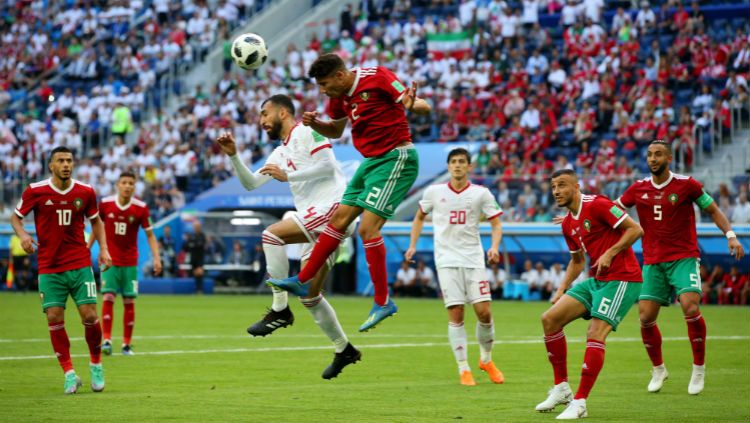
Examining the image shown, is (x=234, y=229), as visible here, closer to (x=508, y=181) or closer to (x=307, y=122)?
(x=508, y=181)

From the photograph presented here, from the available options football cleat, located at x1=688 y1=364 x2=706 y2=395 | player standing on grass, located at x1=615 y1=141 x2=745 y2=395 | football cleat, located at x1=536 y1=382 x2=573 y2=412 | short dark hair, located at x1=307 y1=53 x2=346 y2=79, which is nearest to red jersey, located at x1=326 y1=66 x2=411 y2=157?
short dark hair, located at x1=307 y1=53 x2=346 y2=79

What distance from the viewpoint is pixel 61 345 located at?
44.8ft

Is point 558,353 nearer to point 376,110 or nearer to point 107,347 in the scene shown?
point 376,110

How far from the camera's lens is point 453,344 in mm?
14531

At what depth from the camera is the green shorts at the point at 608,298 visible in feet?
37.6

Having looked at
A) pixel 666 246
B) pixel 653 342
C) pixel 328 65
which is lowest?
pixel 653 342

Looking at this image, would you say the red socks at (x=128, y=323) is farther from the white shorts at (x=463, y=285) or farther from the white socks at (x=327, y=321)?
the white socks at (x=327, y=321)

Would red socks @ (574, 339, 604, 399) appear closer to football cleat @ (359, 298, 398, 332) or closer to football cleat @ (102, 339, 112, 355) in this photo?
football cleat @ (359, 298, 398, 332)

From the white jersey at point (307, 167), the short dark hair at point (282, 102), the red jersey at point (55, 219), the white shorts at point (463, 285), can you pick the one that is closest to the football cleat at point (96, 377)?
the red jersey at point (55, 219)

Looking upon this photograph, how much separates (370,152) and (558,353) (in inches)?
107

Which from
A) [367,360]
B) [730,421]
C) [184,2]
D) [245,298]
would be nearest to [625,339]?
[367,360]

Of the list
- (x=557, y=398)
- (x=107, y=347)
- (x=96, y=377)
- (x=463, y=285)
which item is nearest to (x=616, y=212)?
(x=557, y=398)

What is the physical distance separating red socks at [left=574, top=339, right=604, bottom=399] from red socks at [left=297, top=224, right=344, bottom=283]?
102 inches

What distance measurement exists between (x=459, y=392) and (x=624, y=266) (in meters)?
2.64
